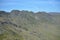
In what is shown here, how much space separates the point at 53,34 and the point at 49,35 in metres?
0.45

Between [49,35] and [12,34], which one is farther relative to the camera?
[49,35]

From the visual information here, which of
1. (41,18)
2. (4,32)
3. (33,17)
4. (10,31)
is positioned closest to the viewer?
(4,32)

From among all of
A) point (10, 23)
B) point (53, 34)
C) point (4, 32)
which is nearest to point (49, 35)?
point (53, 34)

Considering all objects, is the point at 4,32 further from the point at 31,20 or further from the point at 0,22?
the point at 31,20

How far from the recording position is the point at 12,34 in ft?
41.9

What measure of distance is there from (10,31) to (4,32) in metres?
1.09

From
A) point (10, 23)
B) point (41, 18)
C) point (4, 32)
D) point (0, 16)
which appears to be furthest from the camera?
point (41, 18)

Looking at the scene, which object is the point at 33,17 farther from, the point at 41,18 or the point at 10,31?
the point at 10,31

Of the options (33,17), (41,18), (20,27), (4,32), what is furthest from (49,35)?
(41,18)

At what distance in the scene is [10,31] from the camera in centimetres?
1318

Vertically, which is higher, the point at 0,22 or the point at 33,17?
the point at 0,22

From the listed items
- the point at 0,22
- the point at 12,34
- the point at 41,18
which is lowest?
the point at 41,18

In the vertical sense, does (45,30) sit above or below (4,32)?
below

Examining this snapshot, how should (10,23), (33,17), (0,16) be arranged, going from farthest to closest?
(33,17)
(10,23)
(0,16)
